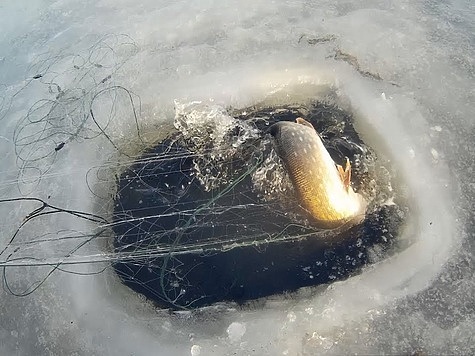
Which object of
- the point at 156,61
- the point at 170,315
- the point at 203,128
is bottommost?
the point at 170,315

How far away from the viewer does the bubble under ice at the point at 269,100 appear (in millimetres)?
2922

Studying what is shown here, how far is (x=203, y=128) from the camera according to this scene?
13.0 ft

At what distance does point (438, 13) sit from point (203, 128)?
7.43 feet

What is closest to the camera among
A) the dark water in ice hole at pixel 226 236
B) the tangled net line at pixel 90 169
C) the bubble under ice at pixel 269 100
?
the bubble under ice at pixel 269 100

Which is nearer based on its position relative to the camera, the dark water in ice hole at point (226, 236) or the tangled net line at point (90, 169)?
the dark water in ice hole at point (226, 236)

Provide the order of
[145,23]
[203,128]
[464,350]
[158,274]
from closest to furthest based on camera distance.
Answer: [464,350], [158,274], [203,128], [145,23]

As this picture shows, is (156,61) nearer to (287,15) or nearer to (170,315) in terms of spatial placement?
(287,15)

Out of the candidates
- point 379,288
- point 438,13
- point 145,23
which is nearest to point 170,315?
point 379,288

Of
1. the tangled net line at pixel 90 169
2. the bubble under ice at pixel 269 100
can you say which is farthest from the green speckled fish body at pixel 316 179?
the bubble under ice at pixel 269 100

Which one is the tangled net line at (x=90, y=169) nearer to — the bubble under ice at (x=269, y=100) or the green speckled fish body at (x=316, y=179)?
the bubble under ice at (x=269, y=100)

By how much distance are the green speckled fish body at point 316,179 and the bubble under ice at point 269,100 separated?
0.42 metres

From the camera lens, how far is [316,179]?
3.30 meters

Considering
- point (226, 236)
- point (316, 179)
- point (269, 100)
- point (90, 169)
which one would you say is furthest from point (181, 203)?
point (269, 100)

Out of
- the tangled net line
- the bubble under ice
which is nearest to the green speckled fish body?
the tangled net line
